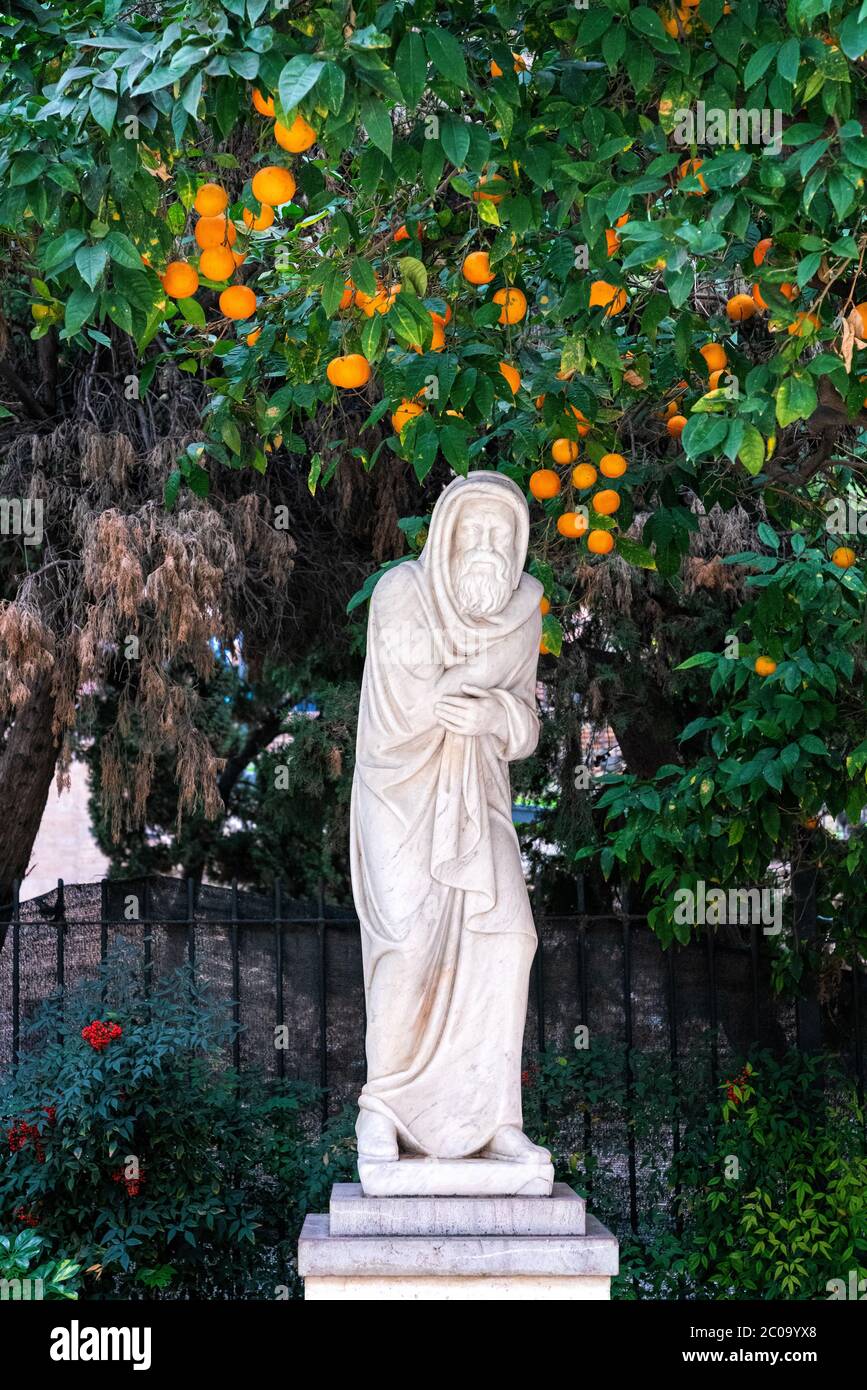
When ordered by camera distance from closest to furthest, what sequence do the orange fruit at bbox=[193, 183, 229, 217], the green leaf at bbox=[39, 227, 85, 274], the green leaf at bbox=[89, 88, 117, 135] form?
1. the green leaf at bbox=[89, 88, 117, 135]
2. the green leaf at bbox=[39, 227, 85, 274]
3. the orange fruit at bbox=[193, 183, 229, 217]

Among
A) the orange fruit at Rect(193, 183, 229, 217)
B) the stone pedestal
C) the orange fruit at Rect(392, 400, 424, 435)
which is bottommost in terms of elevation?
the stone pedestal

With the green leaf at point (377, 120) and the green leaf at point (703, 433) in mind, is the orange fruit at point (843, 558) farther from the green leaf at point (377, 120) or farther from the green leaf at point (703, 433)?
the green leaf at point (377, 120)

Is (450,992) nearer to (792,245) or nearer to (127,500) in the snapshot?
(792,245)

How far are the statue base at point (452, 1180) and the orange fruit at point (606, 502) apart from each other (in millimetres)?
2030

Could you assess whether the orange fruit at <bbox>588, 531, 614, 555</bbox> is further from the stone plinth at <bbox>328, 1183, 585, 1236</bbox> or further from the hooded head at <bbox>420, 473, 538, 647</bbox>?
the stone plinth at <bbox>328, 1183, 585, 1236</bbox>

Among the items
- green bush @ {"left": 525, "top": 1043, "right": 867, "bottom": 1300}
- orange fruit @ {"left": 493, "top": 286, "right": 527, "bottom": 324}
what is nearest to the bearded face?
orange fruit @ {"left": 493, "top": 286, "right": 527, "bottom": 324}

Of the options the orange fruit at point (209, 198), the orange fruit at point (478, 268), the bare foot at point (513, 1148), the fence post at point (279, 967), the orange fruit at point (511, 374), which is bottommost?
the bare foot at point (513, 1148)

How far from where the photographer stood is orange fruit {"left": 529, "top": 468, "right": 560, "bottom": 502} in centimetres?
486

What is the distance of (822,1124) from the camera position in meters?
7.22

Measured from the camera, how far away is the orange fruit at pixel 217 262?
376 centimetres

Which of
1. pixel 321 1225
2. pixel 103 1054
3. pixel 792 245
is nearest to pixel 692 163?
pixel 792 245

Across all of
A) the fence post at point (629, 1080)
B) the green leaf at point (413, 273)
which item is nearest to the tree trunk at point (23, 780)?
the fence post at point (629, 1080)

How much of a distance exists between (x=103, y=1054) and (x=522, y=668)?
3.09 metres

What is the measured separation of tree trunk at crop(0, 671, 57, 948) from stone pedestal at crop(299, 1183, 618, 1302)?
5.11 meters
